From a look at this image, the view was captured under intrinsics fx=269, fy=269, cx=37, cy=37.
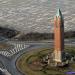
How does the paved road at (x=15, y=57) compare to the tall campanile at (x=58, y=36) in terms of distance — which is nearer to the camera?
the tall campanile at (x=58, y=36)

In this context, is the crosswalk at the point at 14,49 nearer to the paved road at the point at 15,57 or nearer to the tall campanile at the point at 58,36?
the paved road at the point at 15,57

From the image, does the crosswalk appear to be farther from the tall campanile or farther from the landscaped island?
the tall campanile

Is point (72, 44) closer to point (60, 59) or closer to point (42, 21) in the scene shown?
point (60, 59)

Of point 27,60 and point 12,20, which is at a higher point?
point 12,20

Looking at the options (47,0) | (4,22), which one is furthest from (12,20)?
(47,0)

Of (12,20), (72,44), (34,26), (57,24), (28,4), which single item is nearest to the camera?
(57,24)

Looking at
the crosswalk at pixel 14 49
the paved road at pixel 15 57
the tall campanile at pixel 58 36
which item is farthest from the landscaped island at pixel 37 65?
the crosswalk at pixel 14 49
